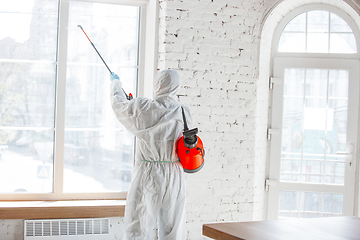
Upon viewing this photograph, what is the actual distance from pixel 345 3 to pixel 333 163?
1.36 metres

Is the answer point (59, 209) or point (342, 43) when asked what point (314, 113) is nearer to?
point (342, 43)

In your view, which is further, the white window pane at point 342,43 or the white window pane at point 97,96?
the white window pane at point 342,43

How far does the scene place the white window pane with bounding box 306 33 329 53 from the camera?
9.39 feet

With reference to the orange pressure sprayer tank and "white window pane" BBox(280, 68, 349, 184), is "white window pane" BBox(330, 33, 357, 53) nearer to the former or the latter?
"white window pane" BBox(280, 68, 349, 184)

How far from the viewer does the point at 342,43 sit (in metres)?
2.86

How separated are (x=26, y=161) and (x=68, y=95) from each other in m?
0.64

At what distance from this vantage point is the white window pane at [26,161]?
2650mm

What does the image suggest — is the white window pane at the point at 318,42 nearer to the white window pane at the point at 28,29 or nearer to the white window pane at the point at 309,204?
the white window pane at the point at 309,204

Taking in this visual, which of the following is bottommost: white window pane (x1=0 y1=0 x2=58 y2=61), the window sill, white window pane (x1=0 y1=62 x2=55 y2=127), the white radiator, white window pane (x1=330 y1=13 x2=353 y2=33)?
the white radiator

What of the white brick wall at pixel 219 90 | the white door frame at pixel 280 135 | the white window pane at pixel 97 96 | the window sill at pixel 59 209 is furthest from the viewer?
the white door frame at pixel 280 135

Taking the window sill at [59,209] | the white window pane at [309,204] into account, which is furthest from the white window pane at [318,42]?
the window sill at [59,209]

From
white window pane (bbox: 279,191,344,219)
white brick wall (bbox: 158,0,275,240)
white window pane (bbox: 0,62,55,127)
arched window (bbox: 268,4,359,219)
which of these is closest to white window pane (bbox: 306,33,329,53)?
arched window (bbox: 268,4,359,219)

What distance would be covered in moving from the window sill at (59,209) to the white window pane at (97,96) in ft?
0.66

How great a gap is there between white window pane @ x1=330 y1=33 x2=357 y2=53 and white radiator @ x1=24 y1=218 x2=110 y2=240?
7.97ft
